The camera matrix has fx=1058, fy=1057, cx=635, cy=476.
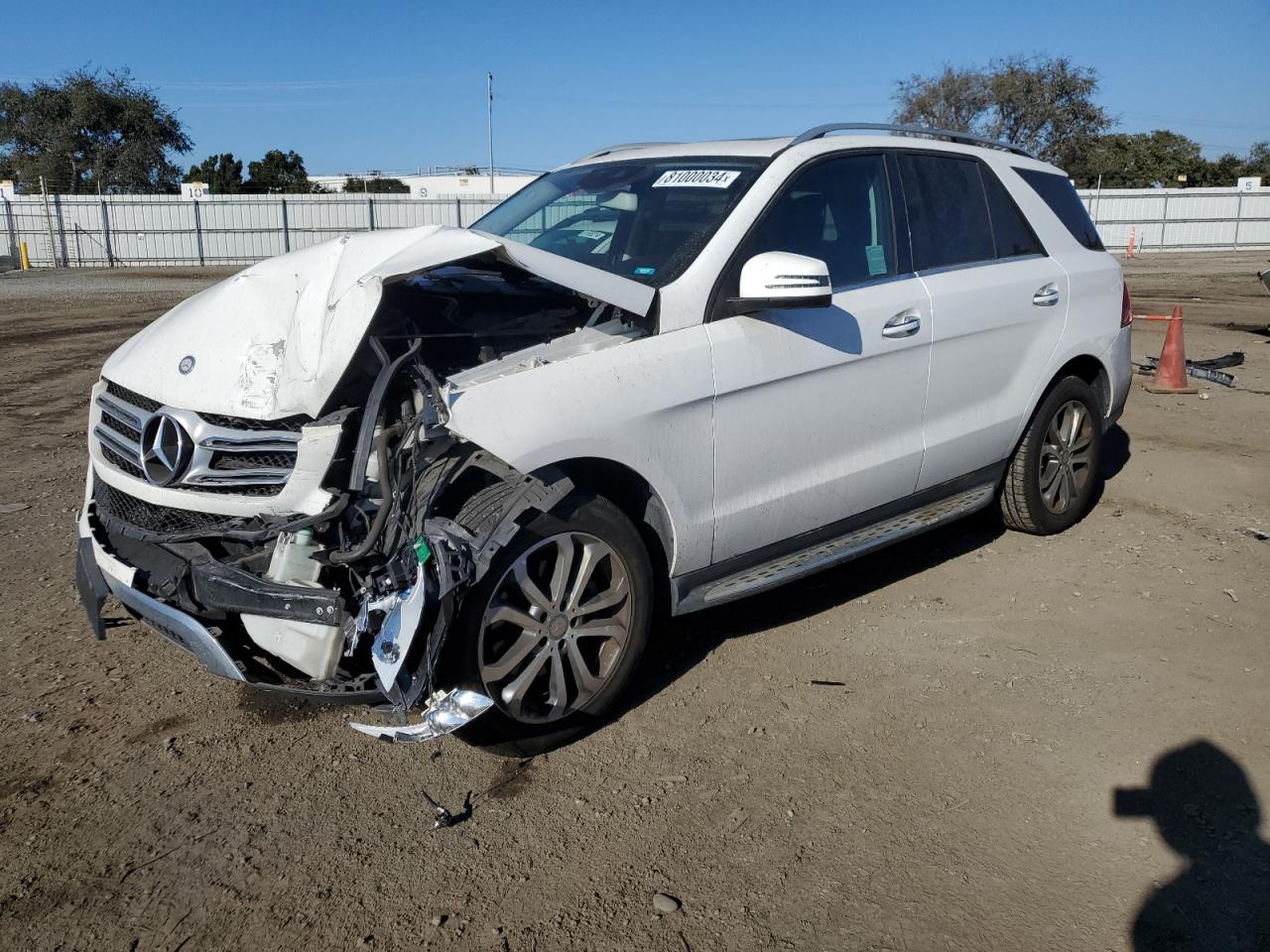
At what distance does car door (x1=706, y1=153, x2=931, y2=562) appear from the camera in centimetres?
383

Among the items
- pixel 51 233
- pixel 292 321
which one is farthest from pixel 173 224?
pixel 292 321

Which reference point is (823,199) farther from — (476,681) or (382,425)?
(476,681)

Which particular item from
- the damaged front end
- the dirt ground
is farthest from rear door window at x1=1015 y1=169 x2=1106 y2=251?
the damaged front end

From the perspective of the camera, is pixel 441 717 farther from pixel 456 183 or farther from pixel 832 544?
pixel 456 183

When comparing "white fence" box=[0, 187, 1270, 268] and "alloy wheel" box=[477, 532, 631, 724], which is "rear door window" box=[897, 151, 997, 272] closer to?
"alloy wheel" box=[477, 532, 631, 724]

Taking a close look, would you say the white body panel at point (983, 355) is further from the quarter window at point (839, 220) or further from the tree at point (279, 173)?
the tree at point (279, 173)

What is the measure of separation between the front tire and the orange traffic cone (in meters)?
8.02

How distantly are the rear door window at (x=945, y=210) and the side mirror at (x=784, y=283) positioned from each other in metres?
1.13

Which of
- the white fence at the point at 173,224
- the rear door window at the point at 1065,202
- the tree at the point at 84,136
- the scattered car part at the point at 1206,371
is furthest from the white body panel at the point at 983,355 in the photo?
the tree at the point at 84,136

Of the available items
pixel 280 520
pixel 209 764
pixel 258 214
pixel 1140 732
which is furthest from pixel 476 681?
pixel 258 214

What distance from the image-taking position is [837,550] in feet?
14.3

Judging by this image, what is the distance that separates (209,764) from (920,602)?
121 inches

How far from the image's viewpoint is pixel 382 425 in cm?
326

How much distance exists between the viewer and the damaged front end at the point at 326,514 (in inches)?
120
